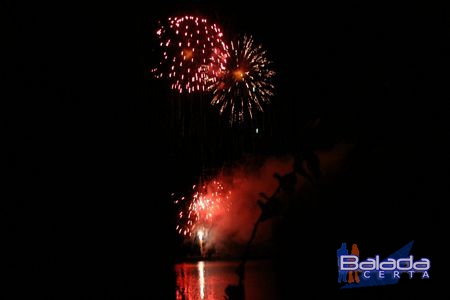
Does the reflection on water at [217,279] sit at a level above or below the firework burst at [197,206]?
below

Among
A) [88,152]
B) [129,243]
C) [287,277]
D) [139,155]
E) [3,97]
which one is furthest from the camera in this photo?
[287,277]

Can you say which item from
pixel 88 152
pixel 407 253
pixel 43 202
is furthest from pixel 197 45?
pixel 407 253

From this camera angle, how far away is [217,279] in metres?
14.4

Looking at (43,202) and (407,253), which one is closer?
(43,202)

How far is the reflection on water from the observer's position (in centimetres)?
1206

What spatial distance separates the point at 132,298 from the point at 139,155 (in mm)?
2197

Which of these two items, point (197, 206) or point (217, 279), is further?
point (217, 279)

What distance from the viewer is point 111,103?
25.4 ft

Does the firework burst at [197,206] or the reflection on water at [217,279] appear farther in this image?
the reflection on water at [217,279]

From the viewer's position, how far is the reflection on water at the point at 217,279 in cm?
1206

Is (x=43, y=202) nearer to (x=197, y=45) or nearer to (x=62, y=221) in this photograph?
(x=62, y=221)

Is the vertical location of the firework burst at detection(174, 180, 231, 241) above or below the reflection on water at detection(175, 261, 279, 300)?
above

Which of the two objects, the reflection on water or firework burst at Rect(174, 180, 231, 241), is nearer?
firework burst at Rect(174, 180, 231, 241)

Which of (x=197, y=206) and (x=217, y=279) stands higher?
(x=197, y=206)
